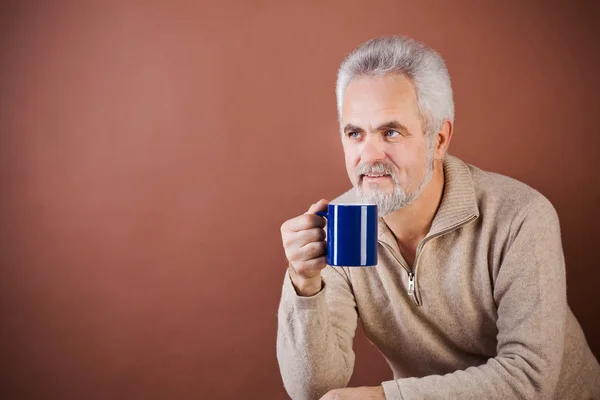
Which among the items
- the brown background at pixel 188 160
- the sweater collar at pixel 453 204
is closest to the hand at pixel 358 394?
the sweater collar at pixel 453 204

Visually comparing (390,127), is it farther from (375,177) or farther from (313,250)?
(313,250)

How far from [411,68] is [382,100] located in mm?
108

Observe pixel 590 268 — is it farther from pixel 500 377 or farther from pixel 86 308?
pixel 86 308

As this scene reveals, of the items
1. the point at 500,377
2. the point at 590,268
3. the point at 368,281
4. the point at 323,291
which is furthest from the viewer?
the point at 590,268

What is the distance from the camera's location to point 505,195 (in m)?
1.48

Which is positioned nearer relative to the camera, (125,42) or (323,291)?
(323,291)

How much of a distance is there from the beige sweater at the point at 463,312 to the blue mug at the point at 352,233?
7.2 inches

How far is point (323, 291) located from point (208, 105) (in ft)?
3.45

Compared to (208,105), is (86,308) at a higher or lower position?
lower

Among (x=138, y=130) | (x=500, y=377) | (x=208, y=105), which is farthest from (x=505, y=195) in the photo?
(x=138, y=130)

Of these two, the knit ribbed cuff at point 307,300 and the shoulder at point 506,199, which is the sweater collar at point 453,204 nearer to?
the shoulder at point 506,199

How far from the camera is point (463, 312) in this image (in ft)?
4.95

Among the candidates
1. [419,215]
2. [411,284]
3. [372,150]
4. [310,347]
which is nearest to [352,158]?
[372,150]

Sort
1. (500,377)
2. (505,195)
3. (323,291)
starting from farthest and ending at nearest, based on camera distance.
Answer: (505,195) → (323,291) → (500,377)
